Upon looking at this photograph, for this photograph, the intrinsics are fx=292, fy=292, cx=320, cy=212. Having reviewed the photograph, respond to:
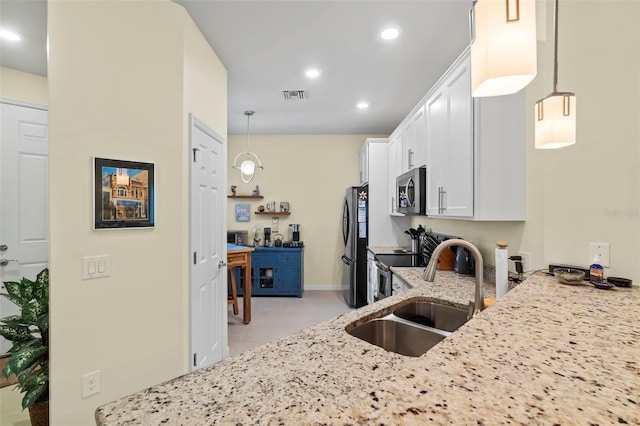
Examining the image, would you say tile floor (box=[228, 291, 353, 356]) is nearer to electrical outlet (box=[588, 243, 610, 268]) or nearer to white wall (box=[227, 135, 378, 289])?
white wall (box=[227, 135, 378, 289])

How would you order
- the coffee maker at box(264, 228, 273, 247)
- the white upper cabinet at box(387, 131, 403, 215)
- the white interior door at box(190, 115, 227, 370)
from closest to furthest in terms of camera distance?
the white interior door at box(190, 115, 227, 370)
the white upper cabinet at box(387, 131, 403, 215)
the coffee maker at box(264, 228, 273, 247)

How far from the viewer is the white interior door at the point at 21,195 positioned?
98.0 inches

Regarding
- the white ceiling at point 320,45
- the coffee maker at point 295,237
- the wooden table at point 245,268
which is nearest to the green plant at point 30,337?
the white ceiling at point 320,45

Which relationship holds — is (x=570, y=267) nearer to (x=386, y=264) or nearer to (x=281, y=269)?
(x=386, y=264)

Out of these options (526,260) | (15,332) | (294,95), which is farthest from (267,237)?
(526,260)

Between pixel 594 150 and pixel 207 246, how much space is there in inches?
98.7

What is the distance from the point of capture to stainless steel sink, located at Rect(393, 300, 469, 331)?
1558 millimetres

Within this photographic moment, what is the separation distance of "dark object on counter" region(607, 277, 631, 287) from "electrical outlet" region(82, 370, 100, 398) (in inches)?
104

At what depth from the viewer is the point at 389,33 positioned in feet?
7.50

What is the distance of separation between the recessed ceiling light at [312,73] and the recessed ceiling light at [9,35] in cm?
228

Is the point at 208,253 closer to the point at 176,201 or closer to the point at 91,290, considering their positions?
the point at 176,201

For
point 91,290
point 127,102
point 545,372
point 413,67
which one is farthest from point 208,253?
point 413,67

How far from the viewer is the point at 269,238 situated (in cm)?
514

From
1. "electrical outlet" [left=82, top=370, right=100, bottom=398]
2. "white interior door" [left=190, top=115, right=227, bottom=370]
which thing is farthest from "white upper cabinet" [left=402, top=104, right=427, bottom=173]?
"electrical outlet" [left=82, top=370, right=100, bottom=398]
